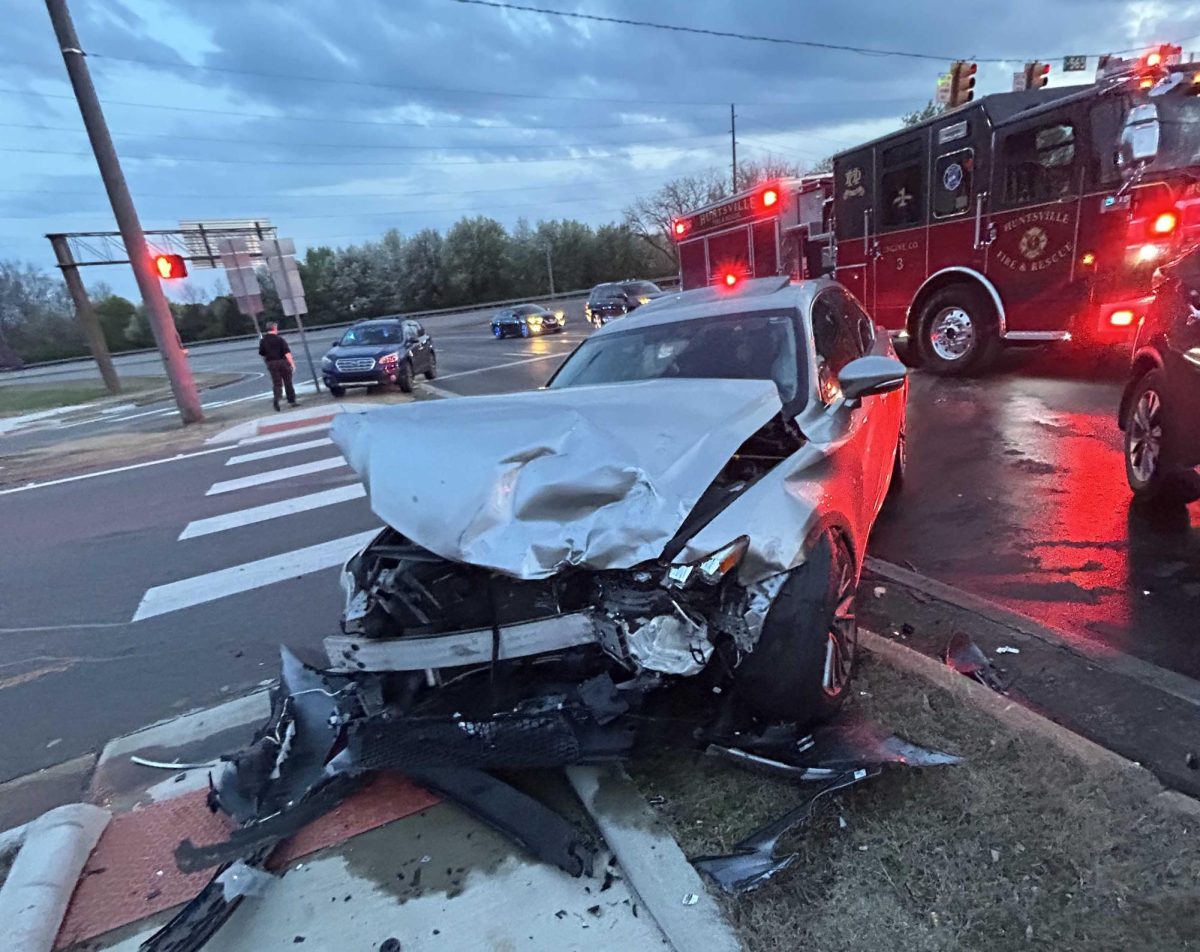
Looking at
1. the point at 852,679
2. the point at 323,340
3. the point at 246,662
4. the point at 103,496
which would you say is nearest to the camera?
the point at 852,679

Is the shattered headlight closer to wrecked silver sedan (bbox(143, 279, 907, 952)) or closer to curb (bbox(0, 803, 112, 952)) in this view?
wrecked silver sedan (bbox(143, 279, 907, 952))

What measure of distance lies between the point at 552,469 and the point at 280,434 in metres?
11.4

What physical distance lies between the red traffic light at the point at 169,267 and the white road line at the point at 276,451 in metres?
6.05

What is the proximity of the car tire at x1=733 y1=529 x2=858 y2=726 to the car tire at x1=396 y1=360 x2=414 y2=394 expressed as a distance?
14.8 meters

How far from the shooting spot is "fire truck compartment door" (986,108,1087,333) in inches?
314

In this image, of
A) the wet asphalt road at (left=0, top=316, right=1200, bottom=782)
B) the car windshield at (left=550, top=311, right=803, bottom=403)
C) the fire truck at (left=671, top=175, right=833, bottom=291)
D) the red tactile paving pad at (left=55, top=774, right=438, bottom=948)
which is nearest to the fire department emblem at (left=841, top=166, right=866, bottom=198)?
the fire truck at (left=671, top=175, right=833, bottom=291)

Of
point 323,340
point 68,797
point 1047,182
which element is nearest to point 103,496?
point 68,797

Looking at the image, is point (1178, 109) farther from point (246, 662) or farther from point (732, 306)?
point (246, 662)

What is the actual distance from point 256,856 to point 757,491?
2228 mm

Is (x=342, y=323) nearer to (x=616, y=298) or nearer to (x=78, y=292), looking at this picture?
(x=78, y=292)

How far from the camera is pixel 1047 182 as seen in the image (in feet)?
26.9

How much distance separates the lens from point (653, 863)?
2.45 metres

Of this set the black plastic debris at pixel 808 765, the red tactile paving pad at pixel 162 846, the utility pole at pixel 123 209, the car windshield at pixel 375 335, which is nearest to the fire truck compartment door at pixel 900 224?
the black plastic debris at pixel 808 765

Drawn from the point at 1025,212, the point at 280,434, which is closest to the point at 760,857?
the point at 1025,212
